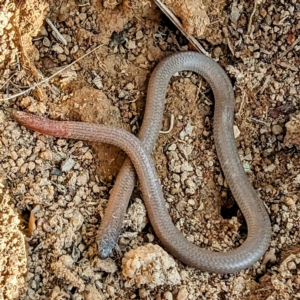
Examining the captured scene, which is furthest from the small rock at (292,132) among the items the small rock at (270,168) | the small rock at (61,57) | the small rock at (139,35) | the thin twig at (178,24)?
the small rock at (61,57)

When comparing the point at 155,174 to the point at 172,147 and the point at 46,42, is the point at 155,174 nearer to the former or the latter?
the point at 172,147

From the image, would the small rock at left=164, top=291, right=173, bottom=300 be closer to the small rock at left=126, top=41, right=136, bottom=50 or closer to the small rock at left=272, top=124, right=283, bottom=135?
the small rock at left=272, top=124, right=283, bottom=135

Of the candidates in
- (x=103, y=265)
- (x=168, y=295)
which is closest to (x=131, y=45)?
(x=103, y=265)

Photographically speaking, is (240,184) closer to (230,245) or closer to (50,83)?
(230,245)

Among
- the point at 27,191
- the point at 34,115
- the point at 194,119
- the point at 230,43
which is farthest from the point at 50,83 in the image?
the point at 230,43

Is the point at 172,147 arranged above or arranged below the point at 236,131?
below

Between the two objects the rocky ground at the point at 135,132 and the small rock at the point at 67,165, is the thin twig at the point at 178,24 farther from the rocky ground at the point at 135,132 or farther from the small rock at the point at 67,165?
A: the small rock at the point at 67,165
